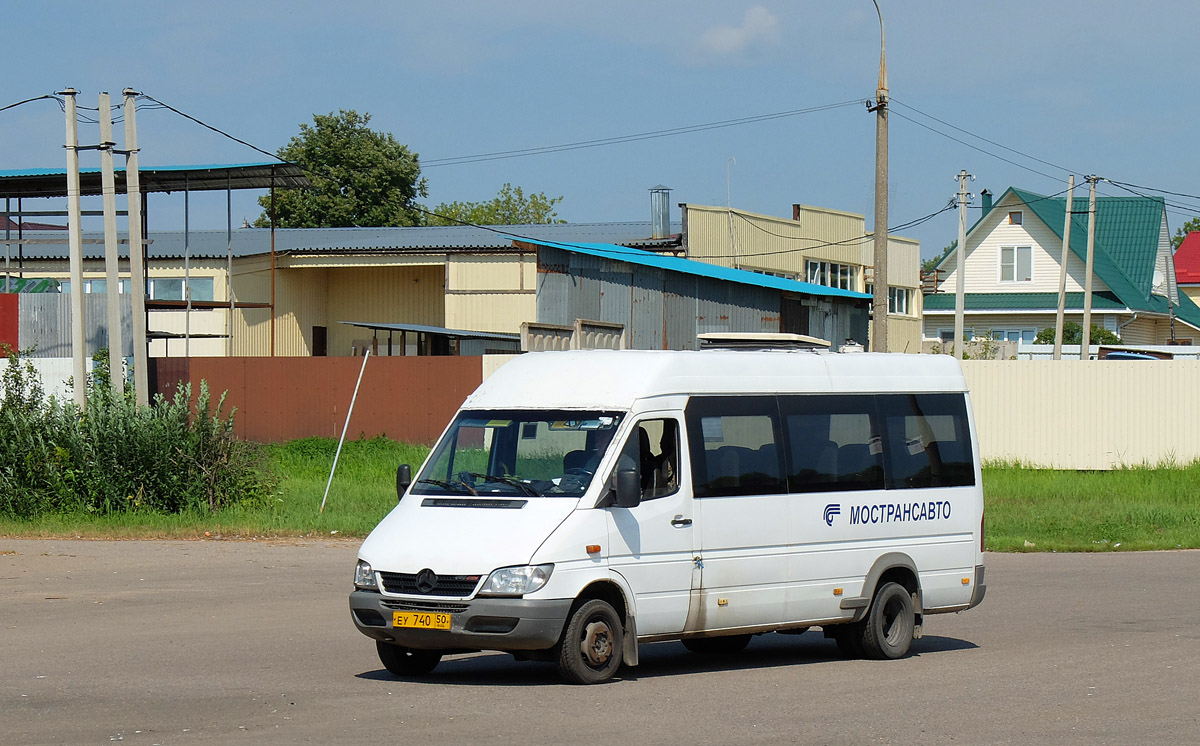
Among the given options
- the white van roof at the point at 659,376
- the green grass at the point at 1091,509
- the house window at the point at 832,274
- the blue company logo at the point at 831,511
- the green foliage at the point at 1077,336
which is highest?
the house window at the point at 832,274

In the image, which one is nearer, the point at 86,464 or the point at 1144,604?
the point at 1144,604

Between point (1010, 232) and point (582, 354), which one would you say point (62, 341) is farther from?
point (1010, 232)

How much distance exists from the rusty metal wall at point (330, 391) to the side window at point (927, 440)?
65.9ft

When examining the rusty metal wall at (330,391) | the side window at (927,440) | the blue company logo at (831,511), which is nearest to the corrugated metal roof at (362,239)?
the rusty metal wall at (330,391)

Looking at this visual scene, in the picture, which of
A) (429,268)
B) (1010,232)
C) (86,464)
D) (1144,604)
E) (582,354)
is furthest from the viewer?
(1010,232)

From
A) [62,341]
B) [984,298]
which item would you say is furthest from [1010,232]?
[62,341]

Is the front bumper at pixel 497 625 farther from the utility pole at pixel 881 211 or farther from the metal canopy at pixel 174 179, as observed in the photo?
the metal canopy at pixel 174 179

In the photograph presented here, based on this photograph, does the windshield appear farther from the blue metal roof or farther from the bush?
the blue metal roof

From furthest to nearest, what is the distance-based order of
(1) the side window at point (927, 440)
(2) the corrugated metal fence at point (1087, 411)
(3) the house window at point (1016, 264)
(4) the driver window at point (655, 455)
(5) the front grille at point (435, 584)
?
(3) the house window at point (1016, 264)
(2) the corrugated metal fence at point (1087, 411)
(1) the side window at point (927, 440)
(4) the driver window at point (655, 455)
(5) the front grille at point (435, 584)

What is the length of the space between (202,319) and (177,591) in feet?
103

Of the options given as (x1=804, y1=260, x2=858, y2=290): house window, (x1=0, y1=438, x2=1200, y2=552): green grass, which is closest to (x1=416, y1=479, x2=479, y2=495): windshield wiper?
(x1=0, y1=438, x2=1200, y2=552): green grass

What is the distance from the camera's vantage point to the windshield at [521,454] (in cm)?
952

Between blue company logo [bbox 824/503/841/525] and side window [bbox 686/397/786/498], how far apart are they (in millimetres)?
493

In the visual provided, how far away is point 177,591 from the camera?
580 inches
